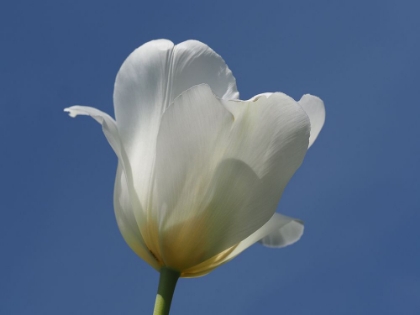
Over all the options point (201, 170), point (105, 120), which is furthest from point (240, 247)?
point (105, 120)

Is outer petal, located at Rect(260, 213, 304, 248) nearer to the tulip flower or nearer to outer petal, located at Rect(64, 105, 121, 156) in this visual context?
the tulip flower

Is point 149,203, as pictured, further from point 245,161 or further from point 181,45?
point 181,45

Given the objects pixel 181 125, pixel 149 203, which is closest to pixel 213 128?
pixel 181 125

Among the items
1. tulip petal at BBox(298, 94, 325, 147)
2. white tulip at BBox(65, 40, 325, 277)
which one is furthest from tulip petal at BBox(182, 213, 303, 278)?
tulip petal at BBox(298, 94, 325, 147)

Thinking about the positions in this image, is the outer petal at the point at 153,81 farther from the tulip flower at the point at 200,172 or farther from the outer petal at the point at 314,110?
the outer petal at the point at 314,110

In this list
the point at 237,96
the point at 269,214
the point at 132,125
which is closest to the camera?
the point at 269,214
